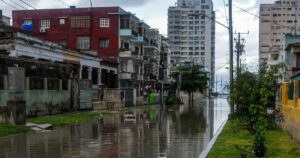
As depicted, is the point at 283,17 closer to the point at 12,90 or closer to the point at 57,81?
the point at 57,81

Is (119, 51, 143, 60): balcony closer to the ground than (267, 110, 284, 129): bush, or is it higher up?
higher up

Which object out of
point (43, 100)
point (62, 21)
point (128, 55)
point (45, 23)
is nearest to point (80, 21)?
point (62, 21)

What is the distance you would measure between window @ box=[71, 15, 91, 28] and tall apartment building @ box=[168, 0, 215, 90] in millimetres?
26006

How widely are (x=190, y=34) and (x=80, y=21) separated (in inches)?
2056

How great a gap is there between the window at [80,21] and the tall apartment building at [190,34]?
85.3ft

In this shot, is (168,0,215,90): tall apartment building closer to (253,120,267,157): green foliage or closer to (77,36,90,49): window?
(77,36,90,49): window

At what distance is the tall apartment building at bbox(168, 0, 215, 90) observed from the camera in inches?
4035

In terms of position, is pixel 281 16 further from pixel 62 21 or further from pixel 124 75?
pixel 62 21

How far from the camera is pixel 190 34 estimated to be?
117m

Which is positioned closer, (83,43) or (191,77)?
(83,43)

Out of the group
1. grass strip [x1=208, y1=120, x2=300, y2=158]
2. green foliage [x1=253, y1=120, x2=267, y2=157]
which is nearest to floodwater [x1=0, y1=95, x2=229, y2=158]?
grass strip [x1=208, y1=120, x2=300, y2=158]

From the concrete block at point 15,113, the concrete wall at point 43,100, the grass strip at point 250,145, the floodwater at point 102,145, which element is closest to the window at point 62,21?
the concrete wall at point 43,100

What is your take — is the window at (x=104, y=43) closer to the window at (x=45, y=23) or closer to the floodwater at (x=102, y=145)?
the window at (x=45, y=23)

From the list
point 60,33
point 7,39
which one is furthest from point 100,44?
point 7,39
